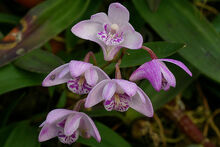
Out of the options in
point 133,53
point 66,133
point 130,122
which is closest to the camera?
point 66,133

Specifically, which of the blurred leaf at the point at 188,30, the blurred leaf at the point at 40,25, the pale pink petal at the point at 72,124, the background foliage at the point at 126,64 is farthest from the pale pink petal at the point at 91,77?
the blurred leaf at the point at 188,30

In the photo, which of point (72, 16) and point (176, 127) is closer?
point (72, 16)

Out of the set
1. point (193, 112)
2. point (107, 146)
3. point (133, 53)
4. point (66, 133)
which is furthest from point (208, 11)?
point (66, 133)

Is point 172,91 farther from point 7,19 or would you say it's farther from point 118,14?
point 7,19

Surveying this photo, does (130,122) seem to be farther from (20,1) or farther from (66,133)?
(20,1)

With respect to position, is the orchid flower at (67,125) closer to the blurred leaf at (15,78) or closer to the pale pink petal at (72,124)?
the pale pink petal at (72,124)

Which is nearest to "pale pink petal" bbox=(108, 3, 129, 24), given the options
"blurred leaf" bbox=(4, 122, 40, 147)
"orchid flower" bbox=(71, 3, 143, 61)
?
"orchid flower" bbox=(71, 3, 143, 61)
